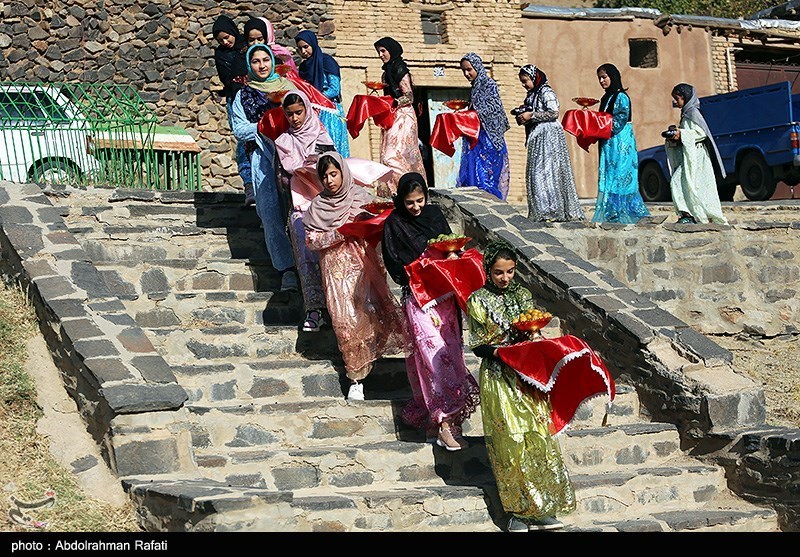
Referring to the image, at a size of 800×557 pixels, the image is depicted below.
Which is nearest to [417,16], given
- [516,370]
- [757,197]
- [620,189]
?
[757,197]

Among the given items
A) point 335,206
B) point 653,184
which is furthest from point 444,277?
point 653,184

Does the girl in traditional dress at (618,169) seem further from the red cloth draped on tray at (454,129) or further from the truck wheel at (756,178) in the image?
the truck wheel at (756,178)

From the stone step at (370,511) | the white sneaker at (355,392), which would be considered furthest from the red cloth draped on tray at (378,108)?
the stone step at (370,511)

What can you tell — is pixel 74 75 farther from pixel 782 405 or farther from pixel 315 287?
pixel 782 405

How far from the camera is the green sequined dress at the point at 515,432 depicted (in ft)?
22.5

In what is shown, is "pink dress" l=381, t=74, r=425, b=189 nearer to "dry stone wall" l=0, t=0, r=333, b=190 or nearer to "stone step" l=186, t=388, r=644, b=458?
"stone step" l=186, t=388, r=644, b=458

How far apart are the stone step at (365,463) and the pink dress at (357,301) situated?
0.63m

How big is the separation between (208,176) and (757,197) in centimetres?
760

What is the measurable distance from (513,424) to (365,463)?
0.96m

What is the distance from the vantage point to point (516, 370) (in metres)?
6.93

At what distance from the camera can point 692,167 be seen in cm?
1288

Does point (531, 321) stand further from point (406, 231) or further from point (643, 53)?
point (643, 53)

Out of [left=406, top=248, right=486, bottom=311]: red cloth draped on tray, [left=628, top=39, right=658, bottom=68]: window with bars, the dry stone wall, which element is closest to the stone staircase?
[left=406, top=248, right=486, bottom=311]: red cloth draped on tray

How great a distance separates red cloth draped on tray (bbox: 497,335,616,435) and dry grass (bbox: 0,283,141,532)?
6.80 feet
